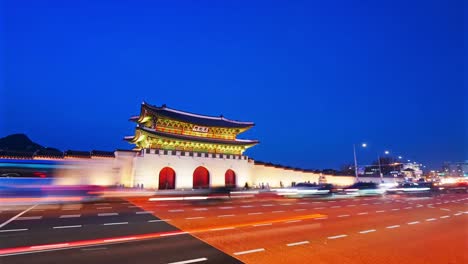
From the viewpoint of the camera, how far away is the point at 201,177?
36219mm

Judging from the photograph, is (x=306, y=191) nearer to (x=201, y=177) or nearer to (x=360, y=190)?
(x=360, y=190)

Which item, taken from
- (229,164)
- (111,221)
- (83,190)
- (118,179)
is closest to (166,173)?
(118,179)

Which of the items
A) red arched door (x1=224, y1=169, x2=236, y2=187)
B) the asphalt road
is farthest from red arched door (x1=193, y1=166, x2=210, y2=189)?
the asphalt road

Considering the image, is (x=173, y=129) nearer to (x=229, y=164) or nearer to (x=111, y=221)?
(x=229, y=164)

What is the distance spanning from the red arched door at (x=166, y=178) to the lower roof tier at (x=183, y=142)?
10.3 ft

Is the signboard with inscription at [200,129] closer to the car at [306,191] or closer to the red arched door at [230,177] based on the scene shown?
the red arched door at [230,177]

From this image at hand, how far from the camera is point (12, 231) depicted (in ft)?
28.6

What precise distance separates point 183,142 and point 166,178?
5.49 metres

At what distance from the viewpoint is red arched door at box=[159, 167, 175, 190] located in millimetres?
33219

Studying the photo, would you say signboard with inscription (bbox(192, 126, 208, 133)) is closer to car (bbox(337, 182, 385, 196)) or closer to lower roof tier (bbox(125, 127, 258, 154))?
lower roof tier (bbox(125, 127, 258, 154))

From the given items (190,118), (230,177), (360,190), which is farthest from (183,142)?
(360,190)

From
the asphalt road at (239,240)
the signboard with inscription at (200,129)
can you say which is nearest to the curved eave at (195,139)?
the signboard with inscription at (200,129)

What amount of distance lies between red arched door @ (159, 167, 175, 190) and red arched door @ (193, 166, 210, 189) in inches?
130

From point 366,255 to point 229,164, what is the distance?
3194 cm
